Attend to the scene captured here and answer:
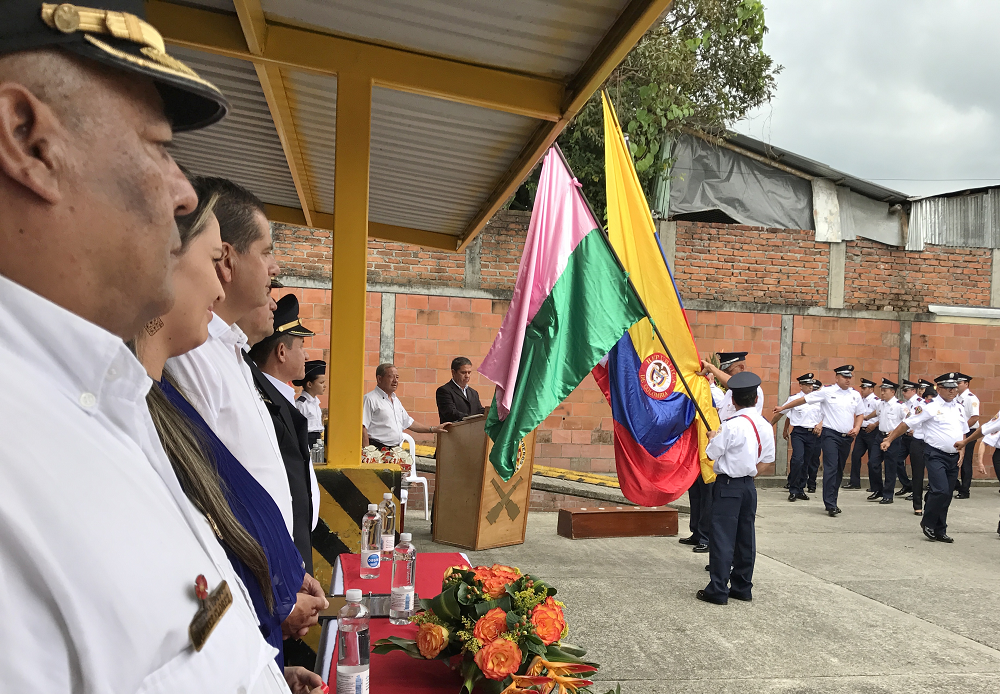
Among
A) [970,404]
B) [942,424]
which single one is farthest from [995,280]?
[942,424]

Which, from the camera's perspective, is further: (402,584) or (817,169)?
(817,169)

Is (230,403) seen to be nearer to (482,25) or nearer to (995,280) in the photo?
(482,25)

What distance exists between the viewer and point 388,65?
154 inches

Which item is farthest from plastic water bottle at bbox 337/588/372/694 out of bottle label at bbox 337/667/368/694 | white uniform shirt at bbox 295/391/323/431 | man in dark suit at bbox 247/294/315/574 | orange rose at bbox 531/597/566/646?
white uniform shirt at bbox 295/391/323/431

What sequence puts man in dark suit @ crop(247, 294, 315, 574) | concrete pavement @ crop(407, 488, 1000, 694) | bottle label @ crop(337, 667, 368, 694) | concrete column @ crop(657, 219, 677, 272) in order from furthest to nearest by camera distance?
concrete column @ crop(657, 219, 677, 272) → concrete pavement @ crop(407, 488, 1000, 694) → man in dark suit @ crop(247, 294, 315, 574) → bottle label @ crop(337, 667, 368, 694)

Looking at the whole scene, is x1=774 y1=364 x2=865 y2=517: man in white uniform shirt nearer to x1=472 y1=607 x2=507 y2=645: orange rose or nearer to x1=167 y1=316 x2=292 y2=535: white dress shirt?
x1=472 y1=607 x2=507 y2=645: orange rose

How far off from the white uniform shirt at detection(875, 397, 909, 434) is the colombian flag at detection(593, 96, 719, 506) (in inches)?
314

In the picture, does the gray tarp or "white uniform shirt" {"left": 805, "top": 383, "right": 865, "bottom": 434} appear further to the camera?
the gray tarp

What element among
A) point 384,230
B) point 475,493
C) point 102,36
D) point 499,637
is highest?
point 384,230

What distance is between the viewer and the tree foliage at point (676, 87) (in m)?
12.0

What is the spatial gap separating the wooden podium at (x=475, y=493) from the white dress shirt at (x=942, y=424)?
5385 millimetres

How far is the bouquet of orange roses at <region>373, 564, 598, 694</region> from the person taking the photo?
1.86 m

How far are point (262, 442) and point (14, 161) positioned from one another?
141cm

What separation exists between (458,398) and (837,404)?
6.71 metres
